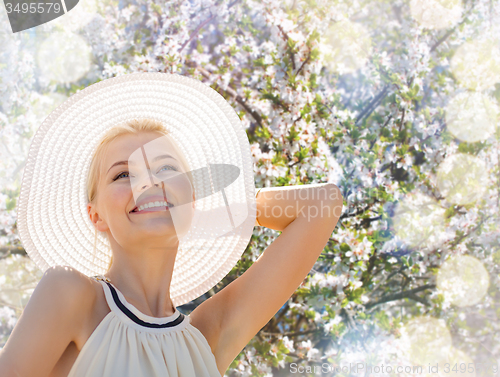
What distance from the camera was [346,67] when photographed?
4.13m

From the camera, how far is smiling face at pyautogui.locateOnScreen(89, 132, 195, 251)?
44.0 inches

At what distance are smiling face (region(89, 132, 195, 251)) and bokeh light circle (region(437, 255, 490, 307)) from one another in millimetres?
3360

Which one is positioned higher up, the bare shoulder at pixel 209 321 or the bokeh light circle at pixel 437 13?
the bokeh light circle at pixel 437 13

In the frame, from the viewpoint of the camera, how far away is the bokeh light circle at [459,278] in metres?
3.73

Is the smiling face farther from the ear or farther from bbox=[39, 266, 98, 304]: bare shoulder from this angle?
bbox=[39, 266, 98, 304]: bare shoulder

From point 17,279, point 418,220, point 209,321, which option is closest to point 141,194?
point 209,321

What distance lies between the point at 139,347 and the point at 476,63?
4.64 meters

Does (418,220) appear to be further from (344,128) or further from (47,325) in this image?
(47,325)

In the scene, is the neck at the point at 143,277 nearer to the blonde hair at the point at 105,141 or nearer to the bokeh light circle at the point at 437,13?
the blonde hair at the point at 105,141

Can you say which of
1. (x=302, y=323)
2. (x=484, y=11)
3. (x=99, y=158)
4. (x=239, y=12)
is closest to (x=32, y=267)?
(x=302, y=323)

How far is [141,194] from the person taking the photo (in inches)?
44.2

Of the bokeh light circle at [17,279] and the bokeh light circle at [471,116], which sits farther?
the bokeh light circle at [471,116]

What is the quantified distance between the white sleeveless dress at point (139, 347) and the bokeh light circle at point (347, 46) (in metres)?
3.31

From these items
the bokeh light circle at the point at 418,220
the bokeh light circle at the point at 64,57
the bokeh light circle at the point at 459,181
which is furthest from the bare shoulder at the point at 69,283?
the bokeh light circle at the point at 459,181
